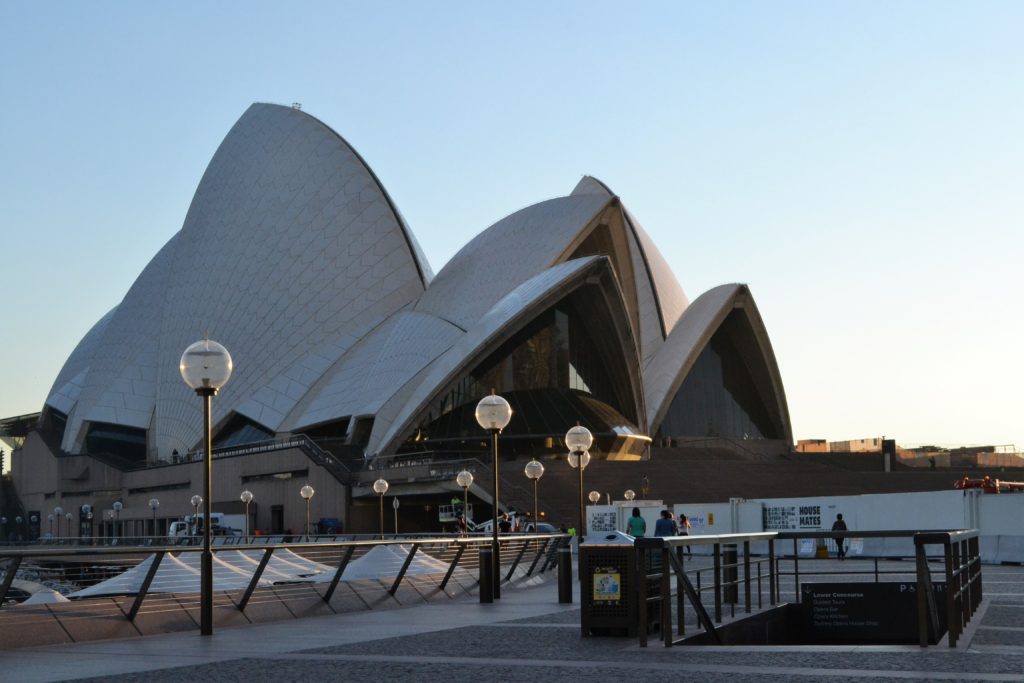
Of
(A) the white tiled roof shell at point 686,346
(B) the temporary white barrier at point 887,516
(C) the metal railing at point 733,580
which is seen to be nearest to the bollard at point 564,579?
(C) the metal railing at point 733,580

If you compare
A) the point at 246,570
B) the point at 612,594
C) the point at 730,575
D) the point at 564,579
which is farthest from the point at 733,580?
the point at 246,570

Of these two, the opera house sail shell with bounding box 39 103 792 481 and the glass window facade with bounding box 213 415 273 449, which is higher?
the opera house sail shell with bounding box 39 103 792 481

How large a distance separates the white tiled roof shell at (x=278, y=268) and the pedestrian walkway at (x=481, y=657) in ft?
149

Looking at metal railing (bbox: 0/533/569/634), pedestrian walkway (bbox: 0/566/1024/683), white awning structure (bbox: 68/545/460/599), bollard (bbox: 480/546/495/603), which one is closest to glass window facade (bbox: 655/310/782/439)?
metal railing (bbox: 0/533/569/634)

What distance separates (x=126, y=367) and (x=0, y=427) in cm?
3013

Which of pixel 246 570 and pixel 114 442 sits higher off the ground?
pixel 114 442

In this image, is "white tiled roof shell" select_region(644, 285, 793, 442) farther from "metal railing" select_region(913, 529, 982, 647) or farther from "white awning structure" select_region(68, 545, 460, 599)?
"metal railing" select_region(913, 529, 982, 647)

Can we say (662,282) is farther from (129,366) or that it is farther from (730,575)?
(730,575)

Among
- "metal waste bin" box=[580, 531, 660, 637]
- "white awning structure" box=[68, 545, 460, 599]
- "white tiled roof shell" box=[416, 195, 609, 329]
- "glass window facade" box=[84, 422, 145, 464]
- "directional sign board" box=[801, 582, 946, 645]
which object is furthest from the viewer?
"glass window facade" box=[84, 422, 145, 464]

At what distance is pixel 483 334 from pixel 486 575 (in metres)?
33.9

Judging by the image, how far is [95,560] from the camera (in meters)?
14.4

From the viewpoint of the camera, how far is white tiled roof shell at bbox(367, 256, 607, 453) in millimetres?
47500

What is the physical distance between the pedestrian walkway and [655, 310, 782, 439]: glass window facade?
4725 cm

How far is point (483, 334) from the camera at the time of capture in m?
47.8
